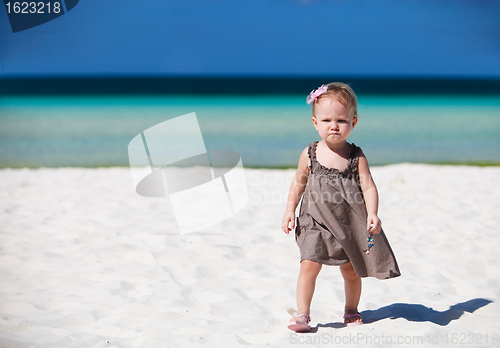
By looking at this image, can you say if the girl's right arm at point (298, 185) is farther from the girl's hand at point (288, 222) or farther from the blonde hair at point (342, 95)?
the blonde hair at point (342, 95)

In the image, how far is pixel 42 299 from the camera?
8.20 ft

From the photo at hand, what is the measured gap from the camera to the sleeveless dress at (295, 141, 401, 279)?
206cm

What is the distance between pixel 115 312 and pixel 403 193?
370cm

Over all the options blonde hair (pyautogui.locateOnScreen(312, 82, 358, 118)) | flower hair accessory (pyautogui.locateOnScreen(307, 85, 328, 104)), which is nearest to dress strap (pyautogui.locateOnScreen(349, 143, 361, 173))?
blonde hair (pyautogui.locateOnScreen(312, 82, 358, 118))

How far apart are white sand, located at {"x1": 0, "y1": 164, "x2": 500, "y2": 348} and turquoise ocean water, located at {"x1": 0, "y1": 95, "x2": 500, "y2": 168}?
4.54 meters

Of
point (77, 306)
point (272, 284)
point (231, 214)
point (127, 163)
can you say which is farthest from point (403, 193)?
point (127, 163)

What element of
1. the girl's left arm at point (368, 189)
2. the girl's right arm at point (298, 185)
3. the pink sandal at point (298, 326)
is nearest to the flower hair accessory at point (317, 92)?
the girl's right arm at point (298, 185)

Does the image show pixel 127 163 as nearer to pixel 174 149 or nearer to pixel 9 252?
pixel 174 149

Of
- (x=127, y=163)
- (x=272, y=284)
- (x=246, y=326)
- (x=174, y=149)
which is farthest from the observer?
(x=174, y=149)

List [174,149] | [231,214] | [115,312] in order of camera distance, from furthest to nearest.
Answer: [174,149]
[231,214]
[115,312]

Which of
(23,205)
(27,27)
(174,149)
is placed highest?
(27,27)

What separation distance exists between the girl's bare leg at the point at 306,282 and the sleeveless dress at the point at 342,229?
4cm

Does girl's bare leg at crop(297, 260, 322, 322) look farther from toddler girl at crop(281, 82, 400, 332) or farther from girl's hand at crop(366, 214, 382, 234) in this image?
girl's hand at crop(366, 214, 382, 234)

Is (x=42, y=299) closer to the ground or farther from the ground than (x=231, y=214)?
farther from the ground
